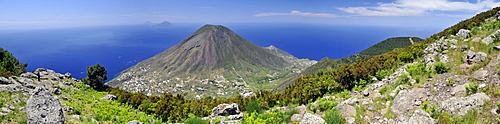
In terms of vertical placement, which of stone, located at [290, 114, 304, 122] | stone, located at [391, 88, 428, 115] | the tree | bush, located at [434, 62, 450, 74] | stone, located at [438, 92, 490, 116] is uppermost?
bush, located at [434, 62, 450, 74]

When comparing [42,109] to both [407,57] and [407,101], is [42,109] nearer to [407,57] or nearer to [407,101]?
[407,101]

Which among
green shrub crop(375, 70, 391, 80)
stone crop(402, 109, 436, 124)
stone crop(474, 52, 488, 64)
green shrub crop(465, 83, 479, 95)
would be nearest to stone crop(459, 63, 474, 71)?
stone crop(474, 52, 488, 64)

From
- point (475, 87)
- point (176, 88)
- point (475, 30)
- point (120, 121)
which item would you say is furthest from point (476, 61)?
point (176, 88)

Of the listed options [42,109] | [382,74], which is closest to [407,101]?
[382,74]

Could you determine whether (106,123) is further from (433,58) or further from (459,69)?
(433,58)

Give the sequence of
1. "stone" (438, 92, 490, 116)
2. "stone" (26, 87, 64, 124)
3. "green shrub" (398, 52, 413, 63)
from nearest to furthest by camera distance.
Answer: "stone" (438, 92, 490, 116), "stone" (26, 87, 64, 124), "green shrub" (398, 52, 413, 63)

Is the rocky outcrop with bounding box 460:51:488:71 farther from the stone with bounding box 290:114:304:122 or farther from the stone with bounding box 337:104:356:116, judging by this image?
the stone with bounding box 290:114:304:122

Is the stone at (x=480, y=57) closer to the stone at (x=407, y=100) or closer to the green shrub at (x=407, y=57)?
the stone at (x=407, y=100)
